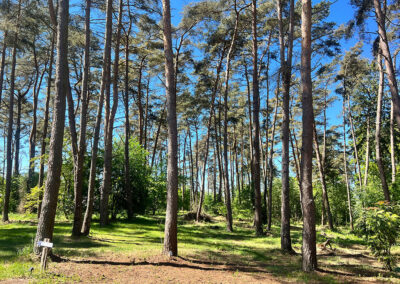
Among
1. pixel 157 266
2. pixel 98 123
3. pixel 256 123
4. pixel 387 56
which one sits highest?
pixel 387 56

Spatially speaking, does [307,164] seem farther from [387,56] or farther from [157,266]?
[387,56]

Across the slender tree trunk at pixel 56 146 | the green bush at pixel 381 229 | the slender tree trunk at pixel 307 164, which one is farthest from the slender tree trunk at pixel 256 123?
the slender tree trunk at pixel 56 146

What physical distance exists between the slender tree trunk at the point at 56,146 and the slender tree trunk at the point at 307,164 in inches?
240

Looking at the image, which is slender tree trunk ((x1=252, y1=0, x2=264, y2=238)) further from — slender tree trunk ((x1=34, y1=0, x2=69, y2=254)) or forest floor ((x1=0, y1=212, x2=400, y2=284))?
slender tree trunk ((x1=34, y1=0, x2=69, y2=254))

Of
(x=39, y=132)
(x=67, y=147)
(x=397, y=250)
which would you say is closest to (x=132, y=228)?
(x=67, y=147)

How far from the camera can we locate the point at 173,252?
7.24 metres

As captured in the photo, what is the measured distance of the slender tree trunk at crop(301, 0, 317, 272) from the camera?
21.6 feet

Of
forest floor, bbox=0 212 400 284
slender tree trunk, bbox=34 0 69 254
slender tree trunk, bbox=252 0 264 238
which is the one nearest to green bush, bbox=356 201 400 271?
forest floor, bbox=0 212 400 284

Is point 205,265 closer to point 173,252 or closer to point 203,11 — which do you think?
point 173,252

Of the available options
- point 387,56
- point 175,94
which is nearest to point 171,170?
point 175,94

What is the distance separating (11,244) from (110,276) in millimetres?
4647

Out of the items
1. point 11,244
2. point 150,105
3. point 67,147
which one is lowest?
point 11,244

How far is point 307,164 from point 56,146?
626cm

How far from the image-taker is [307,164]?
673 centimetres
